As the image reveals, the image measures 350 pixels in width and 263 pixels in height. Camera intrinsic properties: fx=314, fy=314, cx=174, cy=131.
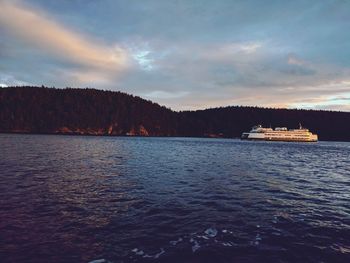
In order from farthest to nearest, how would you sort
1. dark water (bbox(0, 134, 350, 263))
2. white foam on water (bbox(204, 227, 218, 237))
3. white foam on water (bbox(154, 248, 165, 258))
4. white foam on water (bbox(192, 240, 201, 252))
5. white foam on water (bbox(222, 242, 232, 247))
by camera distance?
white foam on water (bbox(204, 227, 218, 237))
white foam on water (bbox(222, 242, 232, 247))
white foam on water (bbox(192, 240, 201, 252))
dark water (bbox(0, 134, 350, 263))
white foam on water (bbox(154, 248, 165, 258))

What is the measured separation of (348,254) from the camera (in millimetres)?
13703

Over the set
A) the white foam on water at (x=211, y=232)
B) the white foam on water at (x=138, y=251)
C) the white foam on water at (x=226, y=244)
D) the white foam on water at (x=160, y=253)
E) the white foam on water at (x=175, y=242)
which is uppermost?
the white foam on water at (x=138, y=251)

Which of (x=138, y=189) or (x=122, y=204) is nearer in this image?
(x=122, y=204)

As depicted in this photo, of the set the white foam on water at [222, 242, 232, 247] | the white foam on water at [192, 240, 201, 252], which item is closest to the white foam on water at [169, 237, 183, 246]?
the white foam on water at [192, 240, 201, 252]

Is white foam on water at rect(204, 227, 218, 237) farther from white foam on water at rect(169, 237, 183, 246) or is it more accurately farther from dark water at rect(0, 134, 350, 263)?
white foam on water at rect(169, 237, 183, 246)

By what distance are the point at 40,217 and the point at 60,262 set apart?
22.1 ft

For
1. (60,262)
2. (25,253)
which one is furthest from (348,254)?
(25,253)

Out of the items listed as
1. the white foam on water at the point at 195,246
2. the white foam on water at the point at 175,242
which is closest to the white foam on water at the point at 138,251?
the white foam on water at the point at 175,242

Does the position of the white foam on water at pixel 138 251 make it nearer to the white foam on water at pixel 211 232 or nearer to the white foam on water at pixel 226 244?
the white foam on water at pixel 226 244

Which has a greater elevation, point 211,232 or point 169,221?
point 169,221

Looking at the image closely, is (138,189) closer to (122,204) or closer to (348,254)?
(122,204)

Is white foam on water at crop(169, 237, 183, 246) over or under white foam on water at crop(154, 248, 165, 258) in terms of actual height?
under

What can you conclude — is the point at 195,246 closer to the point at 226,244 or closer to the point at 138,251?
the point at 226,244

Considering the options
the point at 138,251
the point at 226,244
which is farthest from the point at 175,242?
the point at 226,244
